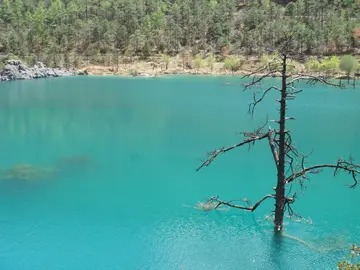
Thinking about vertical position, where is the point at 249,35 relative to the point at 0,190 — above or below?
above

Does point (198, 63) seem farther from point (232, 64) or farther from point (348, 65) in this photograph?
point (348, 65)

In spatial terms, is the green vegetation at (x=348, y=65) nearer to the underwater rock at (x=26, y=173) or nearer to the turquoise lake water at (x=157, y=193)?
the turquoise lake water at (x=157, y=193)

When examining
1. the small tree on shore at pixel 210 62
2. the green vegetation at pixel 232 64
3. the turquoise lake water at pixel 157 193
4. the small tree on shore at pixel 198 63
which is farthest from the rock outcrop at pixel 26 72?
the turquoise lake water at pixel 157 193

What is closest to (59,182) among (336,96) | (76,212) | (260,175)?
(76,212)

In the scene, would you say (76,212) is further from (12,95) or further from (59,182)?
(12,95)

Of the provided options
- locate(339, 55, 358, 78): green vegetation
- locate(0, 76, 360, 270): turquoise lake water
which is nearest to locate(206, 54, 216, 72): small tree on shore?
locate(339, 55, 358, 78): green vegetation

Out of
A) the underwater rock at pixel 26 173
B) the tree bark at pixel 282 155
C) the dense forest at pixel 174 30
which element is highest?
the dense forest at pixel 174 30
